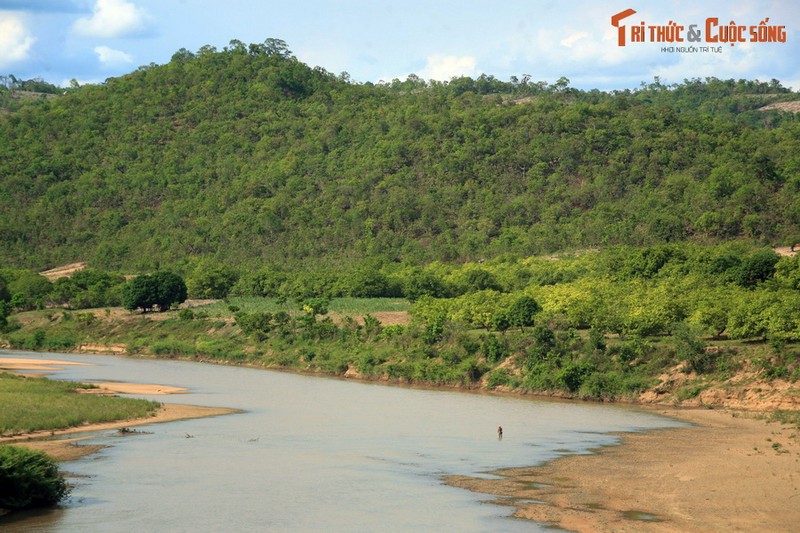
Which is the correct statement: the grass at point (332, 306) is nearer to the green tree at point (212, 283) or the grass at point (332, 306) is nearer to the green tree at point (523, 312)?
the green tree at point (212, 283)

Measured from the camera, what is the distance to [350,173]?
508 ft

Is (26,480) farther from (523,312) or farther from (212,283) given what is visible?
(212,283)

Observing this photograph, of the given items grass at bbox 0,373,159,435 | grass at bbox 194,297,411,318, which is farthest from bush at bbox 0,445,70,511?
grass at bbox 194,297,411,318

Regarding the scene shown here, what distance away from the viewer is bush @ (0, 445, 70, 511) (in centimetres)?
3375

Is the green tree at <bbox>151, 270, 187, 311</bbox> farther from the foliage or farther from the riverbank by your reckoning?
the riverbank

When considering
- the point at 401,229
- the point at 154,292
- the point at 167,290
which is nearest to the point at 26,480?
the point at 154,292

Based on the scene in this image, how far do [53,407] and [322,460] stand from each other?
49.4 feet

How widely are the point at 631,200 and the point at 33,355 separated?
2754 inches

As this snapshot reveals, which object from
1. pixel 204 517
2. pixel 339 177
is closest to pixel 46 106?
pixel 339 177

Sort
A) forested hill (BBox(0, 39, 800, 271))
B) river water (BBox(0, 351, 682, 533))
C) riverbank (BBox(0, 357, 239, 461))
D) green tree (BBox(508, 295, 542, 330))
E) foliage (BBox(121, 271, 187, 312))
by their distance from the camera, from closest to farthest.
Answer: river water (BBox(0, 351, 682, 533)) → riverbank (BBox(0, 357, 239, 461)) → green tree (BBox(508, 295, 542, 330)) → foliage (BBox(121, 271, 187, 312)) → forested hill (BBox(0, 39, 800, 271))

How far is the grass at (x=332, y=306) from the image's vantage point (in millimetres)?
98875

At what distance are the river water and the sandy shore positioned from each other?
1.43 m

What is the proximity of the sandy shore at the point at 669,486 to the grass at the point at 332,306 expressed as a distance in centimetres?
4964

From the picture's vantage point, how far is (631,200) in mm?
130500
